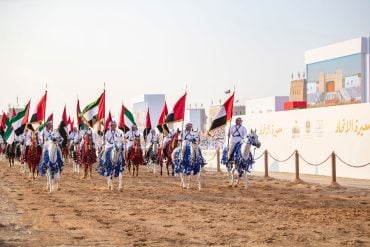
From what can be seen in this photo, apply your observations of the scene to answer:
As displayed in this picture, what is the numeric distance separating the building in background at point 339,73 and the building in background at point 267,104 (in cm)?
1480

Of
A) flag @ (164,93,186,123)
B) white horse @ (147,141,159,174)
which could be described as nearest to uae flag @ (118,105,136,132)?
white horse @ (147,141,159,174)

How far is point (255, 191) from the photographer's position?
21625mm

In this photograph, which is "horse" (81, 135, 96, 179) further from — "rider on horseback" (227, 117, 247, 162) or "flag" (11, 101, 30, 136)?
"rider on horseback" (227, 117, 247, 162)

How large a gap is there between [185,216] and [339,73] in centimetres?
3317

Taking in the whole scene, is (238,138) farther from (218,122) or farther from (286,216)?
(286,216)

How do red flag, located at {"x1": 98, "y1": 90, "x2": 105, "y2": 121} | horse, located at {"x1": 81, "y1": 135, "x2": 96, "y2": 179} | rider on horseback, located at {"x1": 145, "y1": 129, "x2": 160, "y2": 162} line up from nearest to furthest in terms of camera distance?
red flag, located at {"x1": 98, "y1": 90, "x2": 105, "y2": 121}
horse, located at {"x1": 81, "y1": 135, "x2": 96, "y2": 179}
rider on horseback, located at {"x1": 145, "y1": 129, "x2": 160, "y2": 162}

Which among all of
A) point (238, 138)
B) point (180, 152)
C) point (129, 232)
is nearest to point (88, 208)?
point (129, 232)

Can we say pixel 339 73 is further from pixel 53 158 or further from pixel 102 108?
pixel 53 158

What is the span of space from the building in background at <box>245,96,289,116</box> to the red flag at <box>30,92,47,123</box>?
134 ft

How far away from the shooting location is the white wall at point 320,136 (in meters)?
27.5

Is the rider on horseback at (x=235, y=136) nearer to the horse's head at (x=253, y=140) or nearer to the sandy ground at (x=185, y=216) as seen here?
the horse's head at (x=253, y=140)

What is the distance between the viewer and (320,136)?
3056 cm

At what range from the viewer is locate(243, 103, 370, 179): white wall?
27531 millimetres

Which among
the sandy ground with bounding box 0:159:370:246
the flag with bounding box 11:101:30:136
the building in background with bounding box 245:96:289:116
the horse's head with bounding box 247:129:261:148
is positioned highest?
the building in background with bounding box 245:96:289:116
